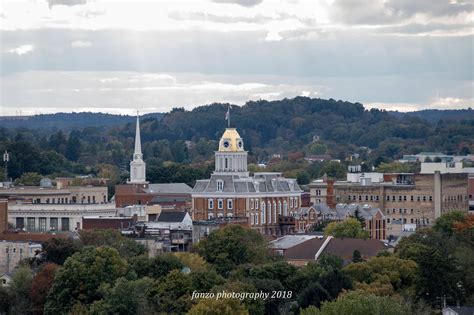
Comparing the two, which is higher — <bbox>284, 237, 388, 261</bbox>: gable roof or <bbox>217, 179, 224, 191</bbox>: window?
<bbox>217, 179, 224, 191</bbox>: window

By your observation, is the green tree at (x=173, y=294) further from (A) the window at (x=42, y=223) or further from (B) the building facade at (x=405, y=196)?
(B) the building facade at (x=405, y=196)

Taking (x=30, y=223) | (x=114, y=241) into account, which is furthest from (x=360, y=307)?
(x=30, y=223)

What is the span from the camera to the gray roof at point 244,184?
531 ft

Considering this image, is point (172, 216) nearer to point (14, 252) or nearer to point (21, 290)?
point (14, 252)

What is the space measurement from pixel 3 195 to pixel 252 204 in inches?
935

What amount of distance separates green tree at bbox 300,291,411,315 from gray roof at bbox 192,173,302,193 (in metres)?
74.9

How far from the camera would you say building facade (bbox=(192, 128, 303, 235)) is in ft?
527

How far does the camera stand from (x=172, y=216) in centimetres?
15112

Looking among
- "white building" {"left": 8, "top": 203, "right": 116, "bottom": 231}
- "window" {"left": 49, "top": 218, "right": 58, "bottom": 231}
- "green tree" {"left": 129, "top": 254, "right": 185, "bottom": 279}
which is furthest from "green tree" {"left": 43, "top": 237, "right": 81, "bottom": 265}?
"window" {"left": 49, "top": 218, "right": 58, "bottom": 231}

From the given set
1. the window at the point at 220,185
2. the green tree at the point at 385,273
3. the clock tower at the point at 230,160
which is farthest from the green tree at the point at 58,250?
the clock tower at the point at 230,160

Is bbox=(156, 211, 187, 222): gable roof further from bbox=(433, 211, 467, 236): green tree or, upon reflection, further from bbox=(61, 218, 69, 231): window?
bbox=(433, 211, 467, 236): green tree

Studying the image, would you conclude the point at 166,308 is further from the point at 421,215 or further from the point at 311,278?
the point at 421,215

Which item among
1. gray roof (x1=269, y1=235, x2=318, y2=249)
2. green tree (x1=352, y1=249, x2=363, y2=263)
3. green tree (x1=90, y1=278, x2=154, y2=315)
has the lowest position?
green tree (x1=90, y1=278, x2=154, y2=315)

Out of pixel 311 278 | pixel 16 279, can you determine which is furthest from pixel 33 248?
pixel 311 278
